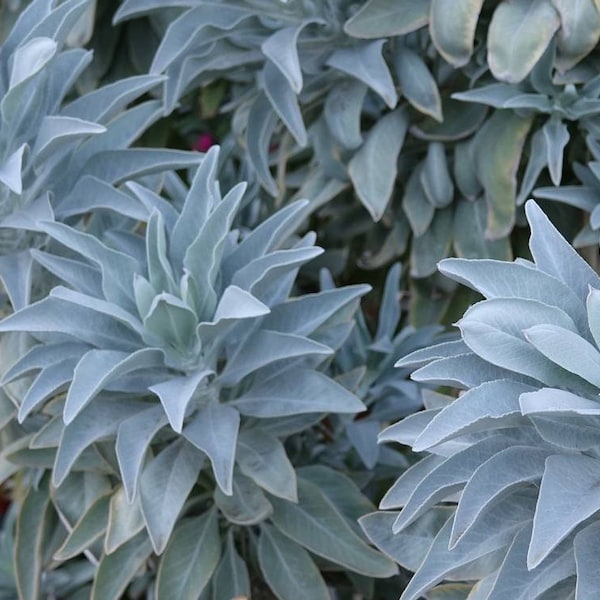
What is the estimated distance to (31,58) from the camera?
0.90m

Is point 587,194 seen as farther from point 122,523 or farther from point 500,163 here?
point 122,523

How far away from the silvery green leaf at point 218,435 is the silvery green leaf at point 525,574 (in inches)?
9.6

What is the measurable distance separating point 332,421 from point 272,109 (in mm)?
362

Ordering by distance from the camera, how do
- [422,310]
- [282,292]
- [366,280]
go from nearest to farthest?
[282,292], [422,310], [366,280]

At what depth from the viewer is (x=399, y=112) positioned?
1196mm

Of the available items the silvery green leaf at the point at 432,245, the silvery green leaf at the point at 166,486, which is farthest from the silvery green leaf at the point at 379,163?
the silvery green leaf at the point at 166,486

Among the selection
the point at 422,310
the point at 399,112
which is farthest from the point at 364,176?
the point at 422,310

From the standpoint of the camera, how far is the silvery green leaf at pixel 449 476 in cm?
73

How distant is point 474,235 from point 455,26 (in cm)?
26

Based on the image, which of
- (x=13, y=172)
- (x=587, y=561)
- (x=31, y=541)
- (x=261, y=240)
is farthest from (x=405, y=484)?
(x=31, y=541)

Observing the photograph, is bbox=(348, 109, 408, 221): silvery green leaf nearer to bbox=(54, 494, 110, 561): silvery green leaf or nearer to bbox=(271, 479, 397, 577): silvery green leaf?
bbox=(271, 479, 397, 577): silvery green leaf

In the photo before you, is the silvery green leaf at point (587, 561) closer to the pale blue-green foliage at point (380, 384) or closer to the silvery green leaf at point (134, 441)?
the silvery green leaf at point (134, 441)

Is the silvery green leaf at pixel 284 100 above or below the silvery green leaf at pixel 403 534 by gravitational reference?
above

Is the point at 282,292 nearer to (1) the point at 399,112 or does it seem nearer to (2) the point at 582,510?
(1) the point at 399,112
